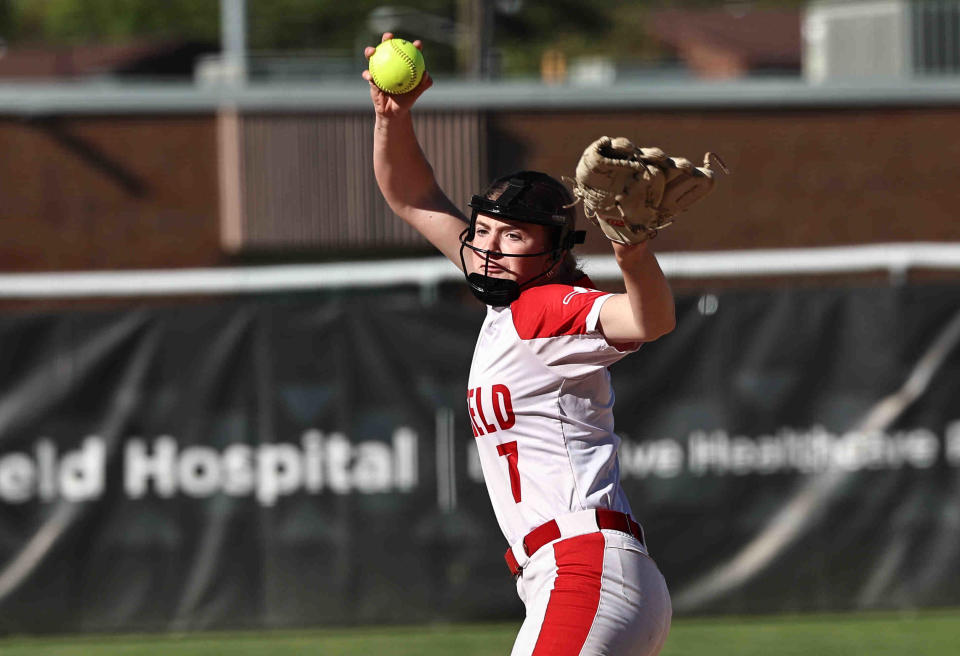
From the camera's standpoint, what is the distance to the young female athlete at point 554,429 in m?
3.44

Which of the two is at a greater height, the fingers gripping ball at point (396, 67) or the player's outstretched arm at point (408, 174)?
the fingers gripping ball at point (396, 67)

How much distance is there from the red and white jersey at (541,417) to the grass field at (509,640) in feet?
13.6

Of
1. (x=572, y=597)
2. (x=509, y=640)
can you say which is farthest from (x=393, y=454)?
(x=572, y=597)

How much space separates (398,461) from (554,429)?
5061 mm

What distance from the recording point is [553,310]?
3.49 metres

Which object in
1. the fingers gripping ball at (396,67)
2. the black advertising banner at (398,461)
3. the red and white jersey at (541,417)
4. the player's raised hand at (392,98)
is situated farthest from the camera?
the black advertising banner at (398,461)

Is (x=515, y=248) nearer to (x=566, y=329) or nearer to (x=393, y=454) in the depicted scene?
(x=566, y=329)

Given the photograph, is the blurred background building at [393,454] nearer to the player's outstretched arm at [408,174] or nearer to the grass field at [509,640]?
the grass field at [509,640]


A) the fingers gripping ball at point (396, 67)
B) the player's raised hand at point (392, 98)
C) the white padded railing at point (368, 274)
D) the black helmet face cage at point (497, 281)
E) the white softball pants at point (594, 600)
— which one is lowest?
the white softball pants at point (594, 600)

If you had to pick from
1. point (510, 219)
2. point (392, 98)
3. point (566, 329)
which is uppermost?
point (392, 98)

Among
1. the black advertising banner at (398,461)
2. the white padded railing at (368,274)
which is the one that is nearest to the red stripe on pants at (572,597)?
the black advertising banner at (398,461)

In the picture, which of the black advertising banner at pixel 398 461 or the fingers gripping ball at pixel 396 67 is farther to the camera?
the black advertising banner at pixel 398 461

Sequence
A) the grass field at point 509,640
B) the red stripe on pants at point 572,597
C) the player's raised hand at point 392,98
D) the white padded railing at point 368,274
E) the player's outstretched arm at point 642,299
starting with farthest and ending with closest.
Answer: the white padded railing at point 368,274
the grass field at point 509,640
the player's raised hand at point 392,98
the red stripe on pants at point 572,597
the player's outstretched arm at point 642,299

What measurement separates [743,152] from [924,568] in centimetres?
1163
